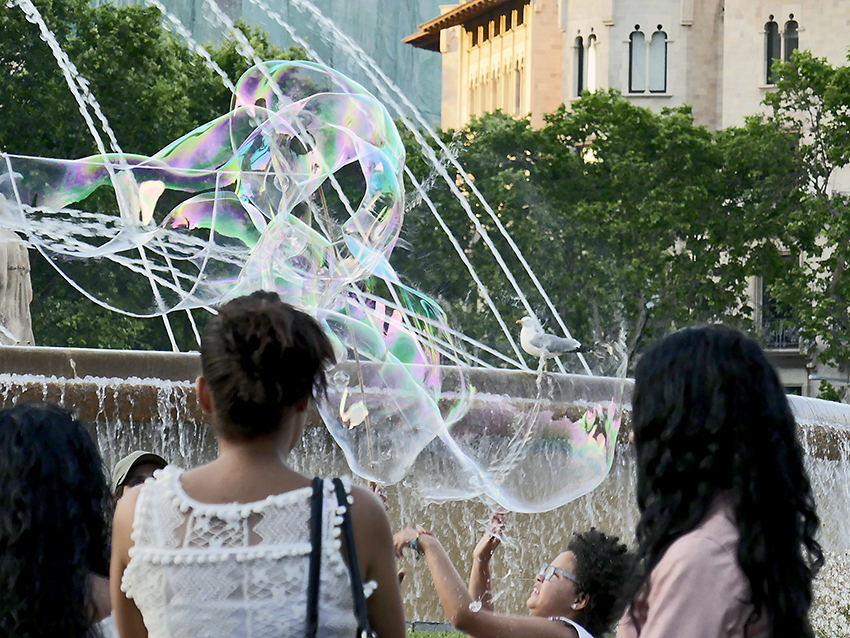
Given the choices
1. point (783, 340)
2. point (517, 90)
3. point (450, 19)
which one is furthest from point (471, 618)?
point (450, 19)

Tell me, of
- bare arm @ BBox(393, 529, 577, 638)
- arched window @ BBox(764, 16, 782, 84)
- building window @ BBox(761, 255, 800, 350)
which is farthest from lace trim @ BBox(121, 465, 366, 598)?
arched window @ BBox(764, 16, 782, 84)

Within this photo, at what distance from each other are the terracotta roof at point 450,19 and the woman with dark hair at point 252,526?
54598 millimetres

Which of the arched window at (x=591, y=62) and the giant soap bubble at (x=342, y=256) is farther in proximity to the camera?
the arched window at (x=591, y=62)

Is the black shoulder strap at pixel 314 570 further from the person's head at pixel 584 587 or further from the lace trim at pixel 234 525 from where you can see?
the person's head at pixel 584 587

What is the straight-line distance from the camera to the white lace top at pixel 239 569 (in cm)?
242

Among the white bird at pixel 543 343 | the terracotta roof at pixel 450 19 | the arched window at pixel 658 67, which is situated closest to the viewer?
the white bird at pixel 543 343

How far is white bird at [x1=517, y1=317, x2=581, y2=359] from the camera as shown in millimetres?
7969

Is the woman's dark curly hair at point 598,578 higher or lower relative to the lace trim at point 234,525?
lower

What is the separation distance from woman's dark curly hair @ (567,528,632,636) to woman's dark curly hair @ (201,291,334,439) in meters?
1.39

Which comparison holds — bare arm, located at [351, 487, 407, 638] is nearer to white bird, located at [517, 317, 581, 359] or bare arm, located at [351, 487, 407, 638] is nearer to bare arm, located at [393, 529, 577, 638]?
bare arm, located at [393, 529, 577, 638]

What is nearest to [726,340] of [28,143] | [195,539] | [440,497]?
[195,539]

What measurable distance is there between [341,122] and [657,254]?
25.7 m

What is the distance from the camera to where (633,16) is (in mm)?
46375

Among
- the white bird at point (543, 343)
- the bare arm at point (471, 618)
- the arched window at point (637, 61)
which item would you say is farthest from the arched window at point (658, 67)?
the bare arm at point (471, 618)
